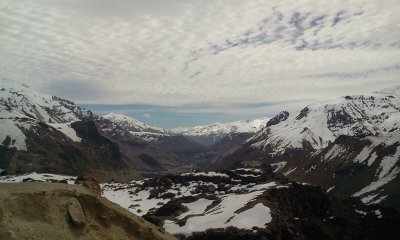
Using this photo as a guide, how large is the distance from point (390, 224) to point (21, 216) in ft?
418

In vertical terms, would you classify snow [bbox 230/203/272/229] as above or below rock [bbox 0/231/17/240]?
below

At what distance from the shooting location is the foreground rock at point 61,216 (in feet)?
95.7

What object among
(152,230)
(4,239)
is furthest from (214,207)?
(4,239)

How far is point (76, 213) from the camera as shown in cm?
3195

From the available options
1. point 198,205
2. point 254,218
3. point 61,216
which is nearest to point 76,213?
point 61,216

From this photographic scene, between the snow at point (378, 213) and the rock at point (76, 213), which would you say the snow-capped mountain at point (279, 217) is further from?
the rock at point (76, 213)

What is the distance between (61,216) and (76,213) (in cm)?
113

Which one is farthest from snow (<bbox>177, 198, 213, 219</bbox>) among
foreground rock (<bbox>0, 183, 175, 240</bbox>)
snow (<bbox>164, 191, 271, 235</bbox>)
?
foreground rock (<bbox>0, 183, 175, 240</bbox>)

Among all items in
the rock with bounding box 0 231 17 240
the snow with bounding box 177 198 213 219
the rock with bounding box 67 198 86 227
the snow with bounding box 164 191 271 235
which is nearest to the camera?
the rock with bounding box 0 231 17 240

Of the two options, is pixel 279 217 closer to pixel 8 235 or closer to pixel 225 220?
pixel 225 220

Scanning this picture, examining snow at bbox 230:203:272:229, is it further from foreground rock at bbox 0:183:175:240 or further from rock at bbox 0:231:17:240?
rock at bbox 0:231:17:240

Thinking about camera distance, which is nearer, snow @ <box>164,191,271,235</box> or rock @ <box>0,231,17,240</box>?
rock @ <box>0,231,17,240</box>

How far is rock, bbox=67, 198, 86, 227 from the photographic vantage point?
31.4 meters

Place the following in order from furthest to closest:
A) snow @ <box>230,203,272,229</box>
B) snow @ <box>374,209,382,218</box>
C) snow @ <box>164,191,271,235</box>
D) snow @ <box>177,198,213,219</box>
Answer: snow @ <box>374,209,382,218</box>, snow @ <box>177,198,213,219</box>, snow @ <box>164,191,271,235</box>, snow @ <box>230,203,272,229</box>
